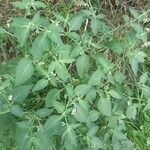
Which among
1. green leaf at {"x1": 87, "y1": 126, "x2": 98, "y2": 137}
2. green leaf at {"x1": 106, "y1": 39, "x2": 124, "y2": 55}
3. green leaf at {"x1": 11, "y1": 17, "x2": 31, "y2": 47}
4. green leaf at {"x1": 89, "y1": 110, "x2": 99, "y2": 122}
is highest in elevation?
green leaf at {"x1": 11, "y1": 17, "x2": 31, "y2": 47}

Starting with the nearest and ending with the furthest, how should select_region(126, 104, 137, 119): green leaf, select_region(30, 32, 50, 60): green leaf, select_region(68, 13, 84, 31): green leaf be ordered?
select_region(30, 32, 50, 60): green leaf, select_region(68, 13, 84, 31): green leaf, select_region(126, 104, 137, 119): green leaf

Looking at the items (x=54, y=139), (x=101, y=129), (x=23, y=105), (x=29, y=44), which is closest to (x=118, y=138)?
(x=101, y=129)

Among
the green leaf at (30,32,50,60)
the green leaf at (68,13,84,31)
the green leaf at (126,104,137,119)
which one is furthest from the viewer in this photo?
the green leaf at (126,104,137,119)

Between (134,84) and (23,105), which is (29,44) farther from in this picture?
(134,84)

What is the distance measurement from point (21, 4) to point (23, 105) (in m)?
0.54

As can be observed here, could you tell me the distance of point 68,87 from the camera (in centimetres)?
200

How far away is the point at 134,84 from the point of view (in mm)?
2449

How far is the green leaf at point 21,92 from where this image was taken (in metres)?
1.98

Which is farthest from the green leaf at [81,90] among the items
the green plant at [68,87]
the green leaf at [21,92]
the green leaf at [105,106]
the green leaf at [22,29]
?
the green leaf at [22,29]

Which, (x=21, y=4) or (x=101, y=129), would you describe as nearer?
(x=21, y=4)

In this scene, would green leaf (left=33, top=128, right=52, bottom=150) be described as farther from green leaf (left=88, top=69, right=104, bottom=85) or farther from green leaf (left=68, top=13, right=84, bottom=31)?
green leaf (left=68, top=13, right=84, bottom=31)

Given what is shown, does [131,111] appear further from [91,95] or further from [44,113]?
[44,113]

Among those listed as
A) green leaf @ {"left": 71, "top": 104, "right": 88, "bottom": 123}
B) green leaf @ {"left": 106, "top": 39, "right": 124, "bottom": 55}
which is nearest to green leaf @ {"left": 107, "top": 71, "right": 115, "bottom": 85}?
green leaf @ {"left": 106, "top": 39, "right": 124, "bottom": 55}

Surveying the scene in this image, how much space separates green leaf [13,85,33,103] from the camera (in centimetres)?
198
